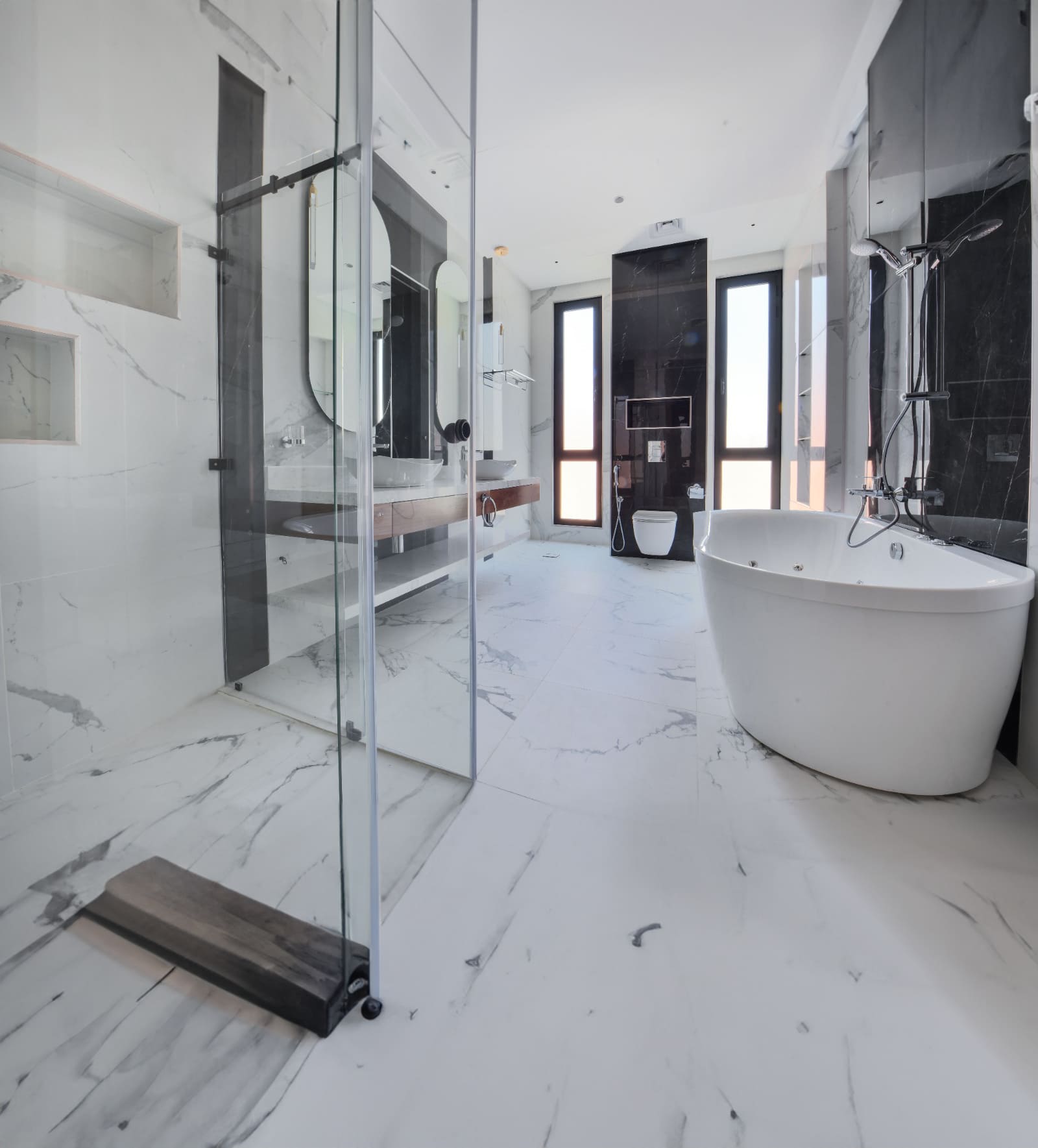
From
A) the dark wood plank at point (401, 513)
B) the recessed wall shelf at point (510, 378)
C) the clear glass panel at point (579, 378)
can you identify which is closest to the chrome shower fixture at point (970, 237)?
the dark wood plank at point (401, 513)

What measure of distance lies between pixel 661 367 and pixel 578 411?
1.03 meters

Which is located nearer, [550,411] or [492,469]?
[492,469]

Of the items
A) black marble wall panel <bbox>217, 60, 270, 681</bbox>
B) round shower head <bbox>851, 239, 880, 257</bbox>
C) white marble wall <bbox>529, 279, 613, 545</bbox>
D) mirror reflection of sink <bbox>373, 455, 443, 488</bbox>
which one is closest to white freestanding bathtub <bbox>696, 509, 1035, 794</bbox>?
mirror reflection of sink <bbox>373, 455, 443, 488</bbox>

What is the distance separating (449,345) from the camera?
2.39m

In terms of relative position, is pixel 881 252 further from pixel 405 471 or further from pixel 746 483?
pixel 746 483

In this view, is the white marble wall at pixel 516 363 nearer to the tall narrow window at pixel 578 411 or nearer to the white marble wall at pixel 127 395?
the tall narrow window at pixel 578 411

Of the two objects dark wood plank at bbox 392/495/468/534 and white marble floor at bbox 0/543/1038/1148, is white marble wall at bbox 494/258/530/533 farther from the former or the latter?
white marble floor at bbox 0/543/1038/1148

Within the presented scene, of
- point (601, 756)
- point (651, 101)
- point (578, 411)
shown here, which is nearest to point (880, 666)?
point (601, 756)

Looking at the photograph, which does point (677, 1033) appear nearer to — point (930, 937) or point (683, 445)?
point (930, 937)

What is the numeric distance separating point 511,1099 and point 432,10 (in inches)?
99.6

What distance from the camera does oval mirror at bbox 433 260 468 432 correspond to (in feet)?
6.54

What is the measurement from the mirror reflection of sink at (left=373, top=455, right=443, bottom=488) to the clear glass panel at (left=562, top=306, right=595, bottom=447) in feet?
11.7

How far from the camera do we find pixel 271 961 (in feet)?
2.95

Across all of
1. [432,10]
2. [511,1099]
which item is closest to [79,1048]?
[511,1099]
